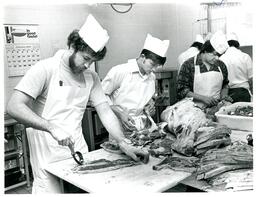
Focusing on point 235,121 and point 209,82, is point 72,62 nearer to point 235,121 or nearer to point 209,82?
point 235,121

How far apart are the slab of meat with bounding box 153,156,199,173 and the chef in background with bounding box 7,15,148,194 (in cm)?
14

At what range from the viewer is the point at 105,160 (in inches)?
63.2

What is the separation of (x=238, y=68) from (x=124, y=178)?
243cm

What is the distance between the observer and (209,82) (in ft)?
9.55

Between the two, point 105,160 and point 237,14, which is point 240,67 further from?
point 105,160

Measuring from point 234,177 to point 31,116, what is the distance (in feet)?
3.52

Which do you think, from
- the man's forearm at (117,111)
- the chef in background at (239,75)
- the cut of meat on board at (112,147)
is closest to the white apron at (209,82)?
the chef in background at (239,75)

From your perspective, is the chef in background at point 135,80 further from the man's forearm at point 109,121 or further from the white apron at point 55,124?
the white apron at point 55,124

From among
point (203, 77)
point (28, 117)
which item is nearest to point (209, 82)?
point (203, 77)

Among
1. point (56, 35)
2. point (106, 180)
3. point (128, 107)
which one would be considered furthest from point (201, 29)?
point (106, 180)

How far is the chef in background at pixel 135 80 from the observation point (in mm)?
2400

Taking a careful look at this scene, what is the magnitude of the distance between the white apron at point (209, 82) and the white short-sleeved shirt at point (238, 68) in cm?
50

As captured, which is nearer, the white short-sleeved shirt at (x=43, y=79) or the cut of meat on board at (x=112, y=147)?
the white short-sleeved shirt at (x=43, y=79)

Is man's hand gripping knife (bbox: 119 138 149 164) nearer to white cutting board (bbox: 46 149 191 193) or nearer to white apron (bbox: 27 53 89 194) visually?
white cutting board (bbox: 46 149 191 193)
